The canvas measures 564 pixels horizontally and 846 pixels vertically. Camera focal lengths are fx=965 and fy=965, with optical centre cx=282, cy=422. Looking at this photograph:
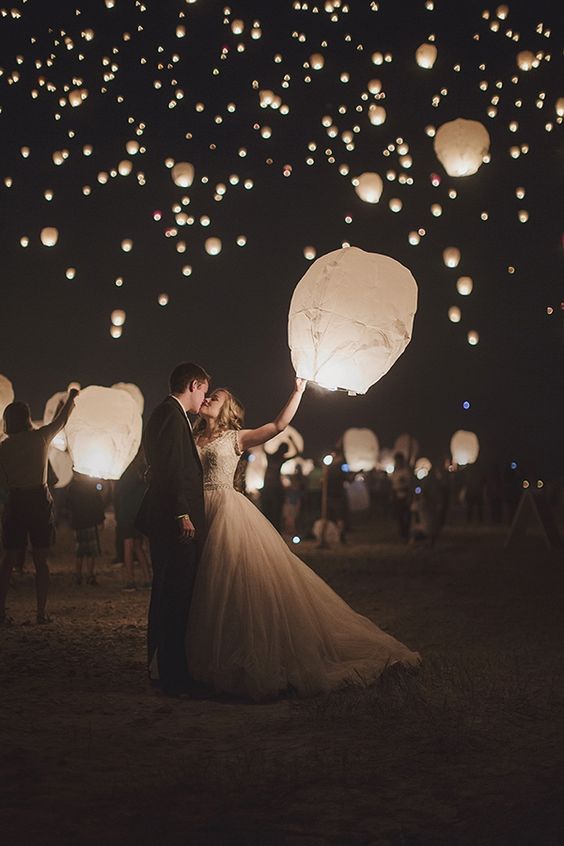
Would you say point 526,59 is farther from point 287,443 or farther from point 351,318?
point 351,318

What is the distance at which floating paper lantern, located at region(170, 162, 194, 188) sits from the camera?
13.4 m

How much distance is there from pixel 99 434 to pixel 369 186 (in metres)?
5.23

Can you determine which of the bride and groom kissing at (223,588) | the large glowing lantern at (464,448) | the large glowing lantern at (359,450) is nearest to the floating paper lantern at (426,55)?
the bride and groom kissing at (223,588)

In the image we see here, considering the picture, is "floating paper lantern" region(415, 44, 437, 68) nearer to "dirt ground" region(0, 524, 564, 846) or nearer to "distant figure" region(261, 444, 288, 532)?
"distant figure" region(261, 444, 288, 532)

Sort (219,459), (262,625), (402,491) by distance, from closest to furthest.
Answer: (262,625), (219,459), (402,491)

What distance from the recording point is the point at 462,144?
37.0 ft

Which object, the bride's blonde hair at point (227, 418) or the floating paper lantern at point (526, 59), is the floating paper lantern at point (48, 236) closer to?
the floating paper lantern at point (526, 59)

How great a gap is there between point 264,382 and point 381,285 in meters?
53.9

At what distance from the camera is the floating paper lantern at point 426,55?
37.6 ft

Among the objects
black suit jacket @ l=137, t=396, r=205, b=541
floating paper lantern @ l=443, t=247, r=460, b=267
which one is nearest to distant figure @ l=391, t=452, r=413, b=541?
floating paper lantern @ l=443, t=247, r=460, b=267

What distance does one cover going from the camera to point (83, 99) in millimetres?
12250

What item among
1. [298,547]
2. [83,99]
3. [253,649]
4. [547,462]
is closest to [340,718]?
[253,649]

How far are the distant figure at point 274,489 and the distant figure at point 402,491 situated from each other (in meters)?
2.92

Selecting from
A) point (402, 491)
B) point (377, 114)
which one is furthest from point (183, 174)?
point (402, 491)
